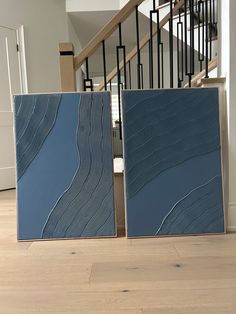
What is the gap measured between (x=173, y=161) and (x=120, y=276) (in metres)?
0.77

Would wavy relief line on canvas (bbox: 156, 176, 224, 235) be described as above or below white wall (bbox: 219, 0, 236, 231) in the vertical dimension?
below

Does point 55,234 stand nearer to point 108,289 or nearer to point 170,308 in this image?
point 108,289

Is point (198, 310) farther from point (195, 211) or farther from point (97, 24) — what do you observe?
point (97, 24)

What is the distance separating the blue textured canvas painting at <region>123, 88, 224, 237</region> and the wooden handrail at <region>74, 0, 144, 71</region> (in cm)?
54

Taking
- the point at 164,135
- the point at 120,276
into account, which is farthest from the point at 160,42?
the point at 120,276

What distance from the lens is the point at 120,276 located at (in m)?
1.33

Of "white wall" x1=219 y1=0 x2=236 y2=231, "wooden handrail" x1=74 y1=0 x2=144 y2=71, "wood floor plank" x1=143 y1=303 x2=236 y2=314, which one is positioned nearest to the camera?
"wood floor plank" x1=143 y1=303 x2=236 y2=314

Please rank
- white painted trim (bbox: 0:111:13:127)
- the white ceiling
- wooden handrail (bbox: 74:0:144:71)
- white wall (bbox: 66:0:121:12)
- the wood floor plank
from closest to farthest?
1. the wood floor plank
2. wooden handrail (bbox: 74:0:144:71)
3. white painted trim (bbox: 0:111:13:127)
4. white wall (bbox: 66:0:121:12)
5. the white ceiling

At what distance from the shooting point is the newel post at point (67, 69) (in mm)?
2025

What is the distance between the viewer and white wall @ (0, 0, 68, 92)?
12.2 feet

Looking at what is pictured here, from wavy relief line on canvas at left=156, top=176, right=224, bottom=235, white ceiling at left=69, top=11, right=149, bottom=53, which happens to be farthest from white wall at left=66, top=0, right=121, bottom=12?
wavy relief line on canvas at left=156, top=176, right=224, bottom=235

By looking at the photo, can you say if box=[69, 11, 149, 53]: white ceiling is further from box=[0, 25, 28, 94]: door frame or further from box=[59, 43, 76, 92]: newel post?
box=[59, 43, 76, 92]: newel post

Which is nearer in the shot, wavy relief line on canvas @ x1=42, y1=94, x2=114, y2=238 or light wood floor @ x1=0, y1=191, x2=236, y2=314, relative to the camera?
light wood floor @ x1=0, y1=191, x2=236, y2=314

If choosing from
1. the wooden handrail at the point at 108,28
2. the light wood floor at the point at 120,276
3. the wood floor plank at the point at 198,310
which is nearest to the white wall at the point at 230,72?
the light wood floor at the point at 120,276
